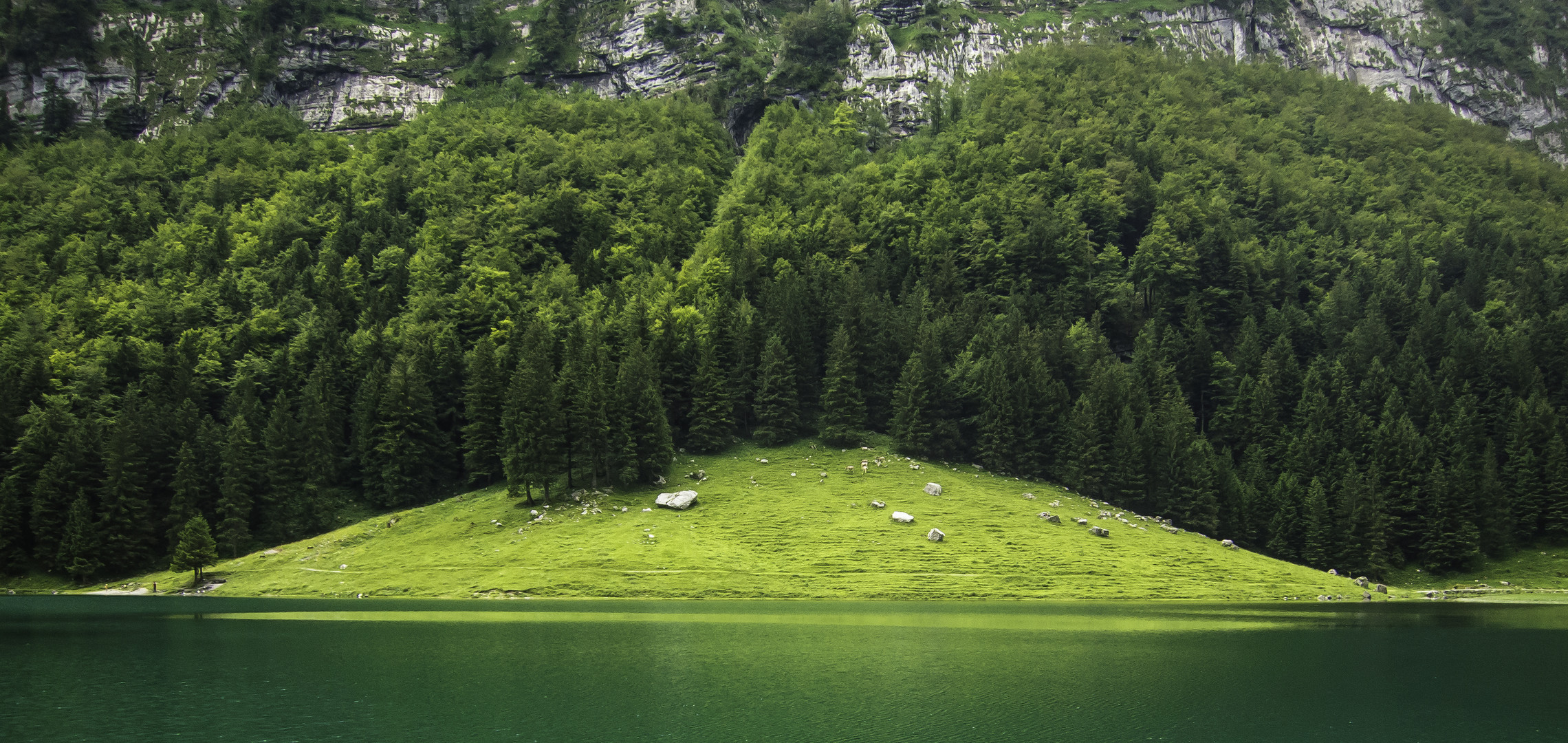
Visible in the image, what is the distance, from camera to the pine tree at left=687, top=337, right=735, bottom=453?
359ft

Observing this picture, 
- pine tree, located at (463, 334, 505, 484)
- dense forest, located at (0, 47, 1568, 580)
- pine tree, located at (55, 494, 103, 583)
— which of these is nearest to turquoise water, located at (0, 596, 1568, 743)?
pine tree, located at (55, 494, 103, 583)

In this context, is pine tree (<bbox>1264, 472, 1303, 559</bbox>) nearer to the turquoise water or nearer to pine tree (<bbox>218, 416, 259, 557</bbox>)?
the turquoise water

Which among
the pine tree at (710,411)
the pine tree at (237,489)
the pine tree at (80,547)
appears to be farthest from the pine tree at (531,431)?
the pine tree at (80,547)

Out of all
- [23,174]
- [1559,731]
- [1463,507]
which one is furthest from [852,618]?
[23,174]

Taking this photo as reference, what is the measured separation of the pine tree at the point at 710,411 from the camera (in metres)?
110

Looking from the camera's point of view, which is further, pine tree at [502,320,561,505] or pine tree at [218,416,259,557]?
pine tree at [502,320,561,505]

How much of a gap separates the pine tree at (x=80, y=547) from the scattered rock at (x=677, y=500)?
5018 cm

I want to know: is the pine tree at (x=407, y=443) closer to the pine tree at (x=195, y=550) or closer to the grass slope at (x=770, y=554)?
the grass slope at (x=770, y=554)

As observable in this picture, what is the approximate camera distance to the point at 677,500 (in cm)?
9238

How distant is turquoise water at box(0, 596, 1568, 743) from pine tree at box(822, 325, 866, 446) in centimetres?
4949

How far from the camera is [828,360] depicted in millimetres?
117375

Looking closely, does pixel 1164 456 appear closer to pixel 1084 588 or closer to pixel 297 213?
pixel 1084 588

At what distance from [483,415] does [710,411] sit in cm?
2464

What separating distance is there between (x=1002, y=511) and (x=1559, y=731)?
201 ft
